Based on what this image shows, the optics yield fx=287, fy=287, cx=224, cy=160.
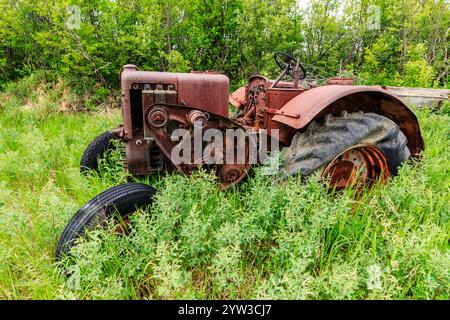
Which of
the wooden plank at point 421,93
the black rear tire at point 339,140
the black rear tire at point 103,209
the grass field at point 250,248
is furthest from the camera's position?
the wooden plank at point 421,93

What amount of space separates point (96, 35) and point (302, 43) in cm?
527

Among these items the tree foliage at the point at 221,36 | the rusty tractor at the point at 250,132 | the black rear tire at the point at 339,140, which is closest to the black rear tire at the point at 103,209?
the rusty tractor at the point at 250,132

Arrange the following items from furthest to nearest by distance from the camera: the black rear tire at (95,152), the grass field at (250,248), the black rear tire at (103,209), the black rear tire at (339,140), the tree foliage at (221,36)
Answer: the tree foliage at (221,36) → the black rear tire at (95,152) → the black rear tire at (339,140) → the black rear tire at (103,209) → the grass field at (250,248)

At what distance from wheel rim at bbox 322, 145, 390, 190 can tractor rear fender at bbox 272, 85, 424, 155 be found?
15.4 inches

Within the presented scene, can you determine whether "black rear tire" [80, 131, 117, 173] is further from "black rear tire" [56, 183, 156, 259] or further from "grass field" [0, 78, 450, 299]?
"black rear tire" [56, 183, 156, 259]

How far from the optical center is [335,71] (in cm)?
790

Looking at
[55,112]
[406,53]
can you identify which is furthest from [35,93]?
[406,53]

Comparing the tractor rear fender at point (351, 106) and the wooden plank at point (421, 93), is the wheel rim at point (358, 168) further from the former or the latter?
the wooden plank at point (421, 93)

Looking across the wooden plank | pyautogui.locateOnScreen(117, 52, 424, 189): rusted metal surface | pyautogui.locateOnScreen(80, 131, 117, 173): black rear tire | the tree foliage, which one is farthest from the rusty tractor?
the tree foliage

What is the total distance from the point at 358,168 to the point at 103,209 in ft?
6.40

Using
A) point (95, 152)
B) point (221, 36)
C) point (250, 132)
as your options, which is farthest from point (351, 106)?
point (221, 36)

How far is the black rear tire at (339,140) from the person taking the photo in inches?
82.8

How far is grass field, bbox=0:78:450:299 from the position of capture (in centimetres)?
151
